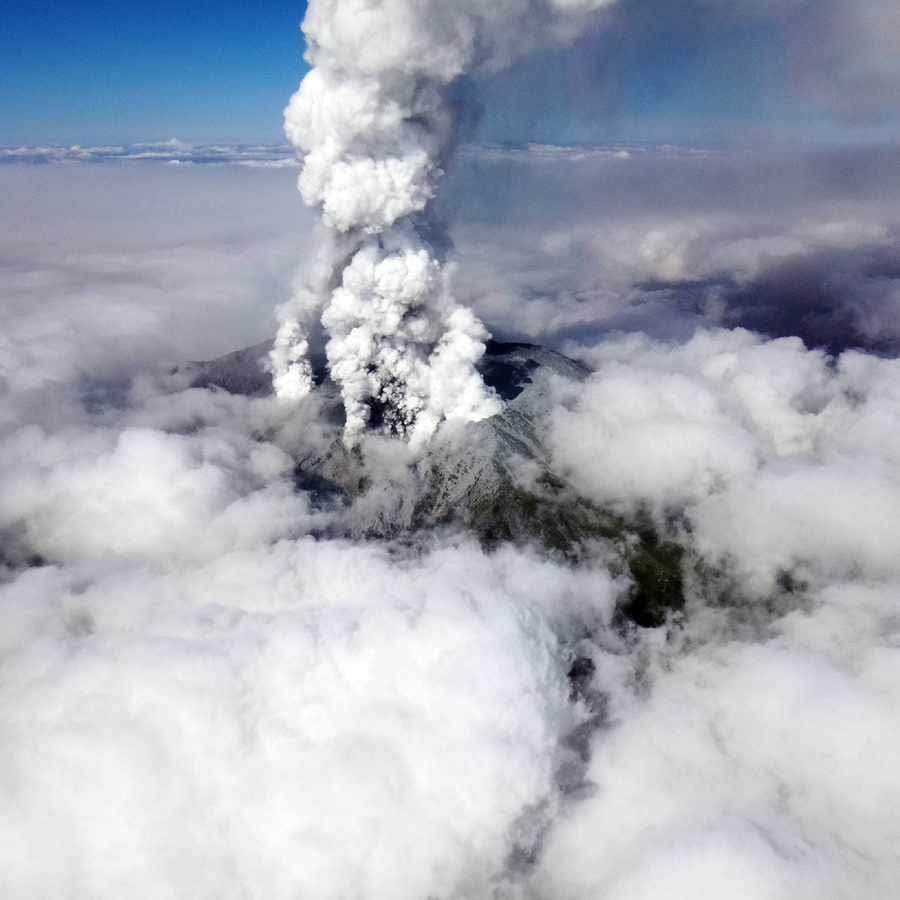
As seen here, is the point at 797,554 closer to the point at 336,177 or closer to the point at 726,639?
the point at 726,639

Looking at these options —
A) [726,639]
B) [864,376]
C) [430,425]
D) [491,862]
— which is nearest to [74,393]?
[430,425]

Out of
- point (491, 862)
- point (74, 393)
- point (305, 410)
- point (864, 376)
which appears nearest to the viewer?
point (491, 862)

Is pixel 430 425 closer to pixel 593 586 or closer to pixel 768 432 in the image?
pixel 593 586

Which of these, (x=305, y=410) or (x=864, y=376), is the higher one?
(x=305, y=410)

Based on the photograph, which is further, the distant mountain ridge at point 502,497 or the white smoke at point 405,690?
the distant mountain ridge at point 502,497

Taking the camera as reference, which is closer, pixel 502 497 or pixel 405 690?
pixel 405 690

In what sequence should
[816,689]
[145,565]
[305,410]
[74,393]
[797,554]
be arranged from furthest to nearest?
[74,393] < [797,554] < [305,410] < [145,565] < [816,689]

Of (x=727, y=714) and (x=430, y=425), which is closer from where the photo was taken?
(x=727, y=714)

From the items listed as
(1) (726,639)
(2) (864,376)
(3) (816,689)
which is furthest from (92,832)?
(2) (864,376)

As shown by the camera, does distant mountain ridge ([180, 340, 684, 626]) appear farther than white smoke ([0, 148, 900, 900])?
Yes

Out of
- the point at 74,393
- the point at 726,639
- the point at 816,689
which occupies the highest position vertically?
the point at 74,393
